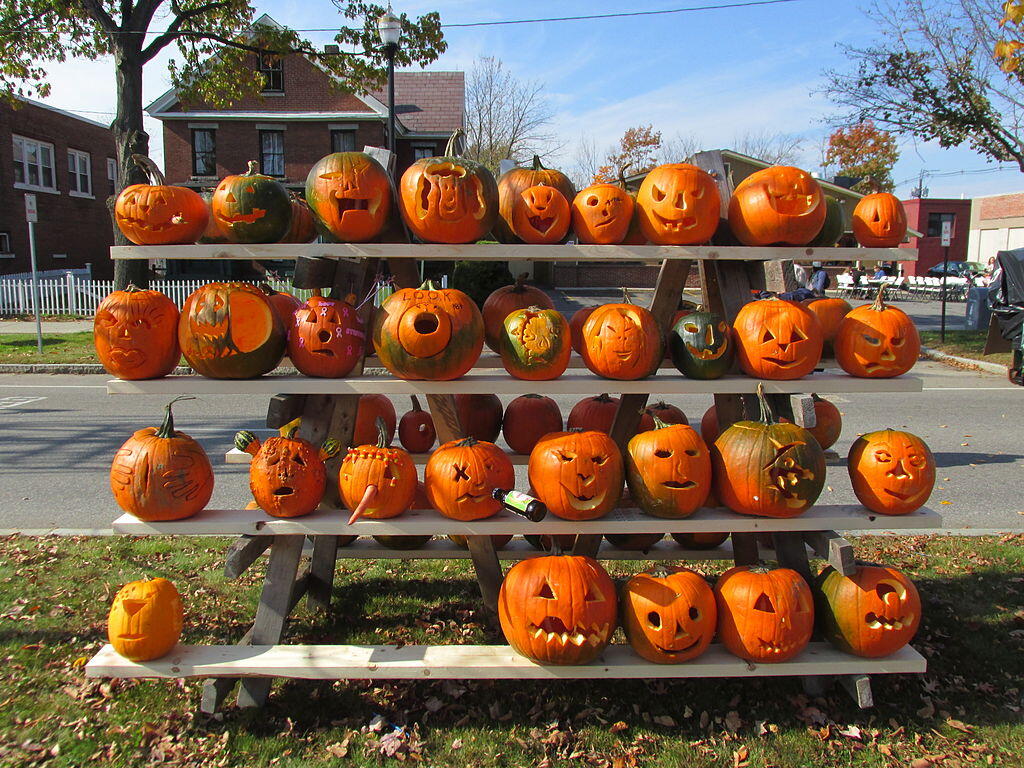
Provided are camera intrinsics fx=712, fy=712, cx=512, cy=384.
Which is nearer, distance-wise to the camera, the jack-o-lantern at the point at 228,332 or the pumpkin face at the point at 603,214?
the jack-o-lantern at the point at 228,332

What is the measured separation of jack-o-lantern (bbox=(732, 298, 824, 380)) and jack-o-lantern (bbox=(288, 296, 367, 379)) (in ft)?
5.86

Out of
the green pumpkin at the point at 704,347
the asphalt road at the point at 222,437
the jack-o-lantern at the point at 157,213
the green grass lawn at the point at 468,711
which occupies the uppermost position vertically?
the jack-o-lantern at the point at 157,213

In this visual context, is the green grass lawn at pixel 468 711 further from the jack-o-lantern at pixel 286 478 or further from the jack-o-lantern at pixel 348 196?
the jack-o-lantern at pixel 348 196

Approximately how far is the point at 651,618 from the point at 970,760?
132cm

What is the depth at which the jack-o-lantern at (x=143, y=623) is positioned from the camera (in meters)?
2.94

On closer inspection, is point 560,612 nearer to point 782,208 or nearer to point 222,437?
point 782,208

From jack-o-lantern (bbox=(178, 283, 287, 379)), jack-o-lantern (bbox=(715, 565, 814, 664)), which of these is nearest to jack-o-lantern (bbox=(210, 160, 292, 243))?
jack-o-lantern (bbox=(178, 283, 287, 379))

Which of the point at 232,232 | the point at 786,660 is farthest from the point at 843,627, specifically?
the point at 232,232

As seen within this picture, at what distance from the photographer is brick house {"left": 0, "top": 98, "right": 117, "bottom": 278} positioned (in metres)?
25.9

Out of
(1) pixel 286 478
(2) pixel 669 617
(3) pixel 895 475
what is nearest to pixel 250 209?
(1) pixel 286 478

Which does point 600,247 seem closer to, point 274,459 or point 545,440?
point 545,440

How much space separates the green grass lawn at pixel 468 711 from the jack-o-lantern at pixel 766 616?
0.33 m

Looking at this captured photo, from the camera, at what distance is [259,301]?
3.16 m

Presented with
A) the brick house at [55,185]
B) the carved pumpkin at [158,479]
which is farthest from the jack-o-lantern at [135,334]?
the brick house at [55,185]
